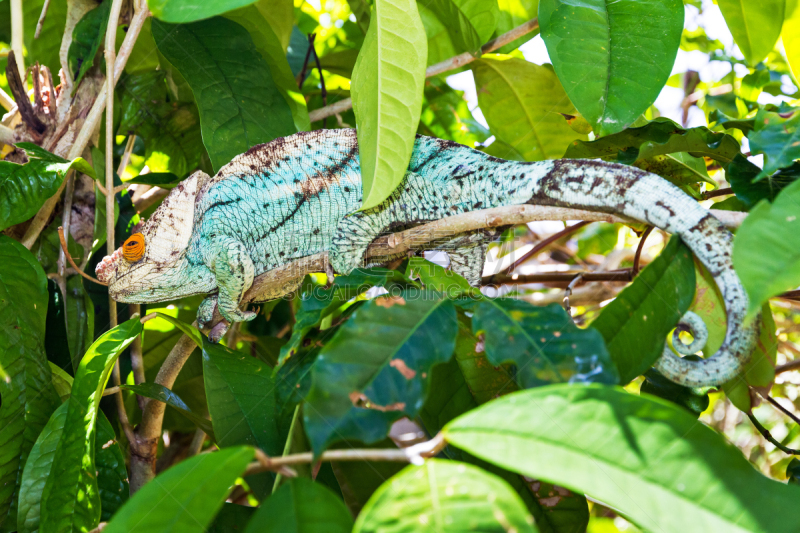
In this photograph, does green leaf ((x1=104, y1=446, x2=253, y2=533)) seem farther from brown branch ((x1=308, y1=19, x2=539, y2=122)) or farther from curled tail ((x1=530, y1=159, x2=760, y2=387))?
brown branch ((x1=308, y1=19, x2=539, y2=122))

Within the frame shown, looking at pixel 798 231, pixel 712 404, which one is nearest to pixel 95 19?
pixel 798 231

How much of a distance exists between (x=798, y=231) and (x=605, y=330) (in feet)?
0.79

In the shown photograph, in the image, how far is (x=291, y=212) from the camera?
4.15ft

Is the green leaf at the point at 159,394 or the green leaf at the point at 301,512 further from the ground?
the green leaf at the point at 301,512

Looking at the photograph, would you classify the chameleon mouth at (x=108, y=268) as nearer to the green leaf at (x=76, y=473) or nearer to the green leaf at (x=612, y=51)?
the green leaf at (x=76, y=473)

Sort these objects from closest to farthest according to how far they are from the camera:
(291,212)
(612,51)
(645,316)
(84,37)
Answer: (645,316) → (612,51) → (291,212) → (84,37)

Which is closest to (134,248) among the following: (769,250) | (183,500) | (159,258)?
(159,258)

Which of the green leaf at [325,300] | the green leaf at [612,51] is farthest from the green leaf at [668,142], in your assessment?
the green leaf at [325,300]

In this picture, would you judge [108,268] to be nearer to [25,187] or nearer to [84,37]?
[25,187]

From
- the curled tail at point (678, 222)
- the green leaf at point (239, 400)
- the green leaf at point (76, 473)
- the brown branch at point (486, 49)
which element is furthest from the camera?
the brown branch at point (486, 49)

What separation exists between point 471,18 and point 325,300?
87cm

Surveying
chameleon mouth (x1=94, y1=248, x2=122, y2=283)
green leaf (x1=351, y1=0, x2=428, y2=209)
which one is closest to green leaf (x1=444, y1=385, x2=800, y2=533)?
green leaf (x1=351, y1=0, x2=428, y2=209)

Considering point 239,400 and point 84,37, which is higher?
point 84,37

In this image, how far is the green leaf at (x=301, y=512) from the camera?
23.5 inches
